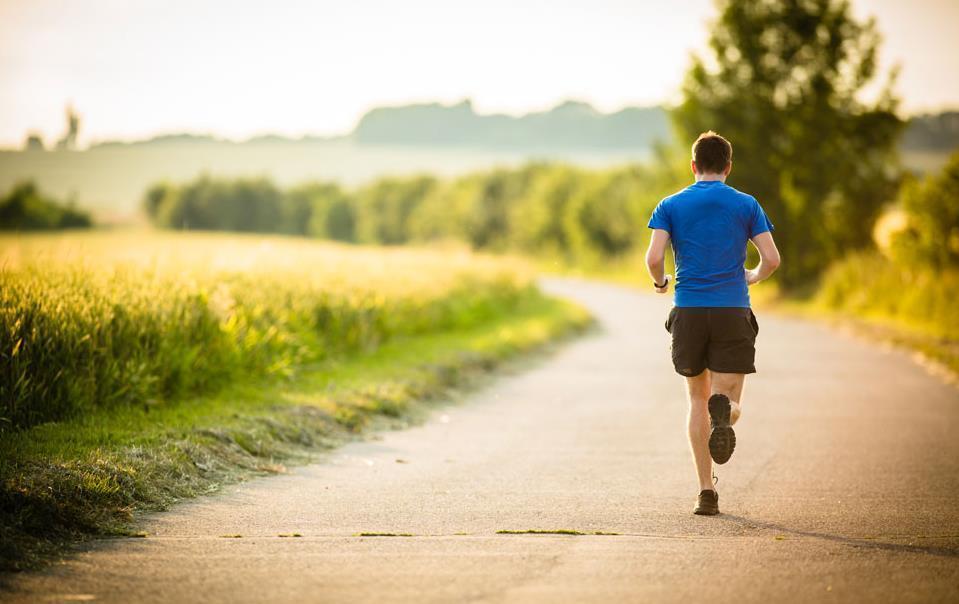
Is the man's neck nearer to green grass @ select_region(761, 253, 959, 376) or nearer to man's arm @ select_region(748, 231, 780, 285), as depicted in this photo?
man's arm @ select_region(748, 231, 780, 285)

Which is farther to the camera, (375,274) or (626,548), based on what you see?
(375,274)

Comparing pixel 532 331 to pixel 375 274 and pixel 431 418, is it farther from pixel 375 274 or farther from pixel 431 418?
pixel 431 418

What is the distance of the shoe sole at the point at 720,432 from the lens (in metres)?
6.31

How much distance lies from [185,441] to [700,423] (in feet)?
13.4

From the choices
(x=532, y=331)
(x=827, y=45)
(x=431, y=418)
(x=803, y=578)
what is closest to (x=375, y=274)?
(x=532, y=331)

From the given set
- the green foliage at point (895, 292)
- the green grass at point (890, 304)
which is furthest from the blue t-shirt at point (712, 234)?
the green foliage at point (895, 292)

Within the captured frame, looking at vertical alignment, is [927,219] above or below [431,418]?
above

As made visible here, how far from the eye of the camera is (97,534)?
5.91 m

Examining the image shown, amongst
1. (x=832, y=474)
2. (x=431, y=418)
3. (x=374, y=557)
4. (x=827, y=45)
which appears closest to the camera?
(x=374, y=557)

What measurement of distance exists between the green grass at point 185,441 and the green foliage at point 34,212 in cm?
4578

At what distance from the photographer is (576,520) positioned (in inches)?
251

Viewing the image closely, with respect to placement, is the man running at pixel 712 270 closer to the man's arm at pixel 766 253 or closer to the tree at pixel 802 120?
the man's arm at pixel 766 253

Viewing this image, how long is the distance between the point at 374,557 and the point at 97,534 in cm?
175

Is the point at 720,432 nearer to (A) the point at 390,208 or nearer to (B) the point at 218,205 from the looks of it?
(B) the point at 218,205
